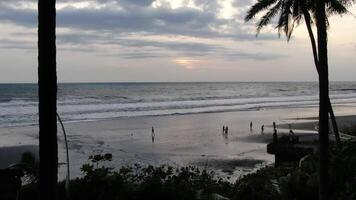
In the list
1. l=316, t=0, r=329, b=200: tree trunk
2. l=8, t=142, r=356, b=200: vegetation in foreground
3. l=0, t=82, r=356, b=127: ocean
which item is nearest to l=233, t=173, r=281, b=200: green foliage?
l=8, t=142, r=356, b=200: vegetation in foreground

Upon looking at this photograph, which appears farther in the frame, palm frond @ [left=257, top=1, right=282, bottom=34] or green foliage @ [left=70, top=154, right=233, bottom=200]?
palm frond @ [left=257, top=1, right=282, bottom=34]

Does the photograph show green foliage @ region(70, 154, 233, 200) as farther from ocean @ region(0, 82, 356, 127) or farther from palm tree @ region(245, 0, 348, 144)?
ocean @ region(0, 82, 356, 127)

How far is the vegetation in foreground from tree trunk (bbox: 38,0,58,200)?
561 cm

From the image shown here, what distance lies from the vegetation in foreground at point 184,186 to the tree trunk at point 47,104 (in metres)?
5.61

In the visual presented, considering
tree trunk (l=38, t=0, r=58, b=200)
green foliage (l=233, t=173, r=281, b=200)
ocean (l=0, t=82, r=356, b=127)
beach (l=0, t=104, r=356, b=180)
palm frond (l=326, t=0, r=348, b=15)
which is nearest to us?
tree trunk (l=38, t=0, r=58, b=200)

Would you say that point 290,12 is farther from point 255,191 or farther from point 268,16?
point 255,191

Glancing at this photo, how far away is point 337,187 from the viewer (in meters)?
14.8

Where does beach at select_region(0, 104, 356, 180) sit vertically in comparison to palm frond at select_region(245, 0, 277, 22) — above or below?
below

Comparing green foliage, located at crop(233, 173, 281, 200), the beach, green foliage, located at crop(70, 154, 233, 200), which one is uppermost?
green foliage, located at crop(70, 154, 233, 200)

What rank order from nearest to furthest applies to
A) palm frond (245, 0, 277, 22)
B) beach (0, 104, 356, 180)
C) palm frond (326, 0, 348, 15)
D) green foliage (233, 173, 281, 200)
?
green foliage (233, 173, 281, 200), palm frond (326, 0, 348, 15), palm frond (245, 0, 277, 22), beach (0, 104, 356, 180)

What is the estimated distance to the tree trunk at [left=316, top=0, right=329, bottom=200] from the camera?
10867 millimetres

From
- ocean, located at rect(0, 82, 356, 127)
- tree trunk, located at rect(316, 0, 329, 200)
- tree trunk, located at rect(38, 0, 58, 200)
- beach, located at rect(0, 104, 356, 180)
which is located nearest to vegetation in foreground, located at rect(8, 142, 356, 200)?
tree trunk, located at rect(316, 0, 329, 200)

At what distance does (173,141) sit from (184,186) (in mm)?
26054

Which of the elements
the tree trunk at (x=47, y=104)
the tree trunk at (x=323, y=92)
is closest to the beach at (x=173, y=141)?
the tree trunk at (x=323, y=92)
